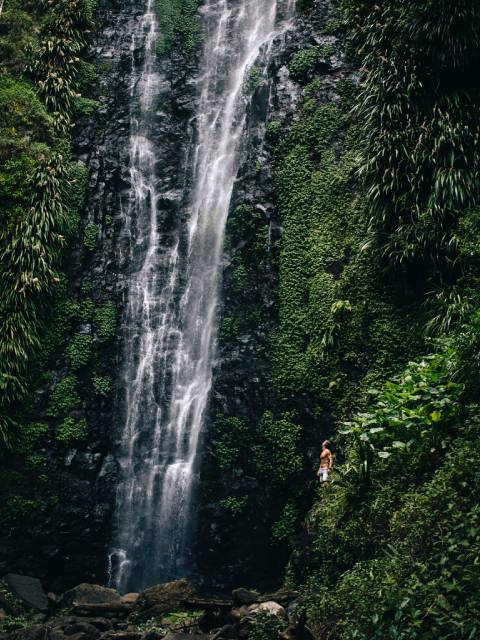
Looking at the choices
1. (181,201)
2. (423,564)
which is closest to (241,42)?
(181,201)

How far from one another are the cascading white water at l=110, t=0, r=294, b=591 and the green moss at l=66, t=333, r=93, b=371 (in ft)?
3.50

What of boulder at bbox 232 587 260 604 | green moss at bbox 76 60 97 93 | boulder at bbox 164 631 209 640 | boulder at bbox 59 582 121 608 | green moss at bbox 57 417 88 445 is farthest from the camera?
green moss at bbox 76 60 97 93

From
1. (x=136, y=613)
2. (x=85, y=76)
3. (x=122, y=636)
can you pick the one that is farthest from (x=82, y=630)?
(x=85, y=76)

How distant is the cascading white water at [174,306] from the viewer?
16812 millimetres

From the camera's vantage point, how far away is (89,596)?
1434 cm

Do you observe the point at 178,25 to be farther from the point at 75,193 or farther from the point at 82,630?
the point at 82,630

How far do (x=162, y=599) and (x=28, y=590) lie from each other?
11.3 feet

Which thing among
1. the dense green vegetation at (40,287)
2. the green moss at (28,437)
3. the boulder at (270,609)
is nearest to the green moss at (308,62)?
the dense green vegetation at (40,287)

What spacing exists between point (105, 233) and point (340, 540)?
485 inches

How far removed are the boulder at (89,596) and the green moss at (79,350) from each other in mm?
5771

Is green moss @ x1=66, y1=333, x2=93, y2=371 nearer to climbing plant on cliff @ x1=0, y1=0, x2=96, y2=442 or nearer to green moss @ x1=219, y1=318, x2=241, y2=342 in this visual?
climbing plant on cliff @ x1=0, y1=0, x2=96, y2=442

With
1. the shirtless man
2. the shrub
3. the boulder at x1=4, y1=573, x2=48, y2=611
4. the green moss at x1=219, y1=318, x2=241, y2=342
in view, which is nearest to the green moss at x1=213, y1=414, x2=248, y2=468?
the green moss at x1=219, y1=318, x2=241, y2=342

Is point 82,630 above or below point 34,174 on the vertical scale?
below

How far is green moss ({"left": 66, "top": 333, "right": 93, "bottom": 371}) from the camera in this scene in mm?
18062
